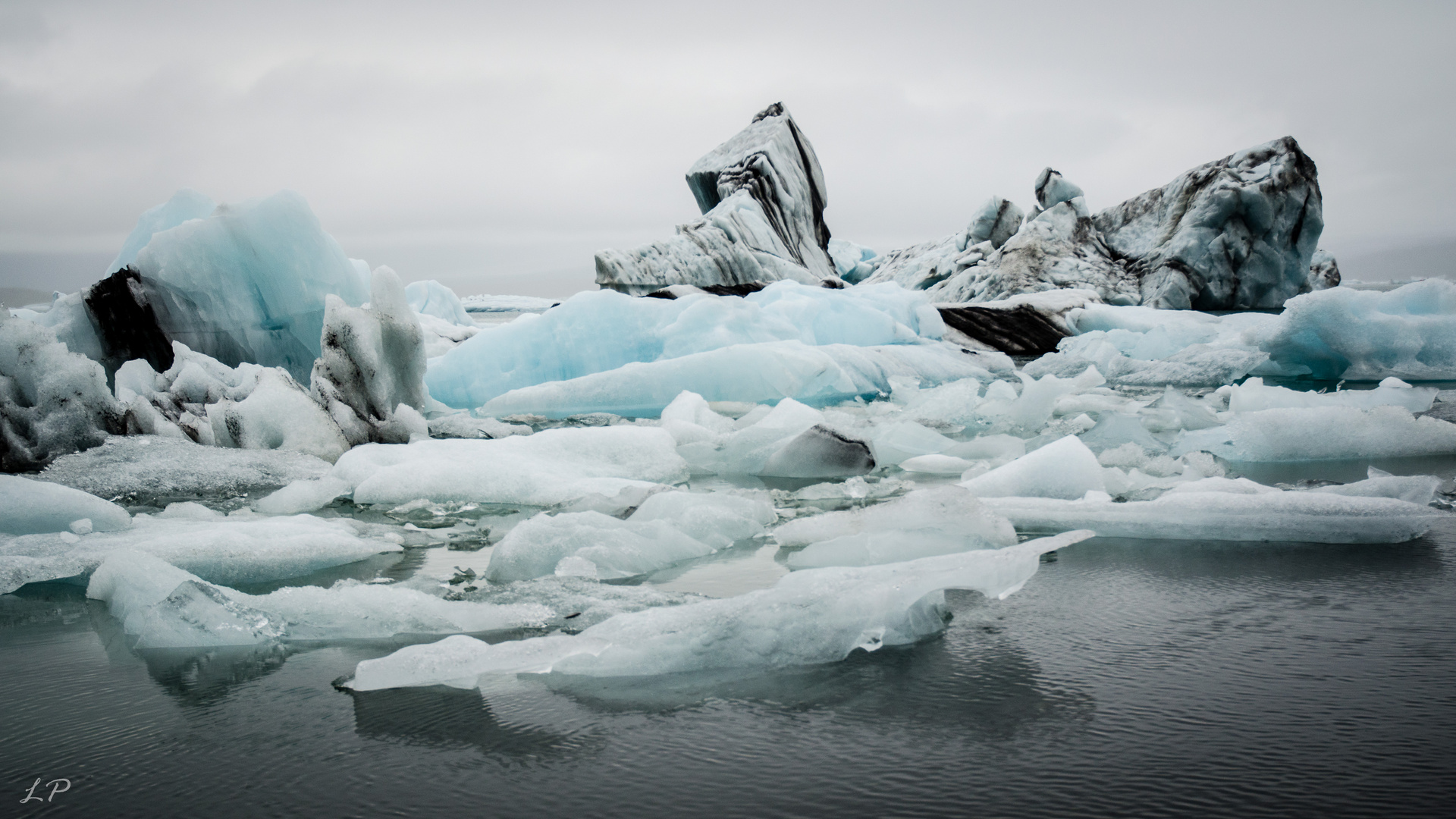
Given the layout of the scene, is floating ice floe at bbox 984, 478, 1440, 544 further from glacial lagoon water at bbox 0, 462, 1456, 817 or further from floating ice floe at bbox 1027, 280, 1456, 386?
floating ice floe at bbox 1027, 280, 1456, 386

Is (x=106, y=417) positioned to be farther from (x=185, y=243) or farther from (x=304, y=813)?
(x=304, y=813)

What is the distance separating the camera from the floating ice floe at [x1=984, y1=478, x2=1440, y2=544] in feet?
8.61

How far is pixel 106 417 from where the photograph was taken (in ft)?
15.4

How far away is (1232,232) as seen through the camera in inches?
524

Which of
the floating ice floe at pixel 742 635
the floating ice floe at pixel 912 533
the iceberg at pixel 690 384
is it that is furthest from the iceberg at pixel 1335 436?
the iceberg at pixel 690 384

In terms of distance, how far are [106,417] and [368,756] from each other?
4175mm

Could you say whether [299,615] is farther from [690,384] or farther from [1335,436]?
[690,384]

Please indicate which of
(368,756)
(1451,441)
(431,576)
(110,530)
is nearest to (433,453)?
(110,530)

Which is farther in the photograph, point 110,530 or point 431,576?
point 110,530

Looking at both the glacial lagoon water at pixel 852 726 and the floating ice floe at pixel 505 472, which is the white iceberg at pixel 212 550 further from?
the floating ice floe at pixel 505 472

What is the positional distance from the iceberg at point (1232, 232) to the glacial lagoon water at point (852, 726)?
41.9 feet

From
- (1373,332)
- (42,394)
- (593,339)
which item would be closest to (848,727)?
(42,394)
